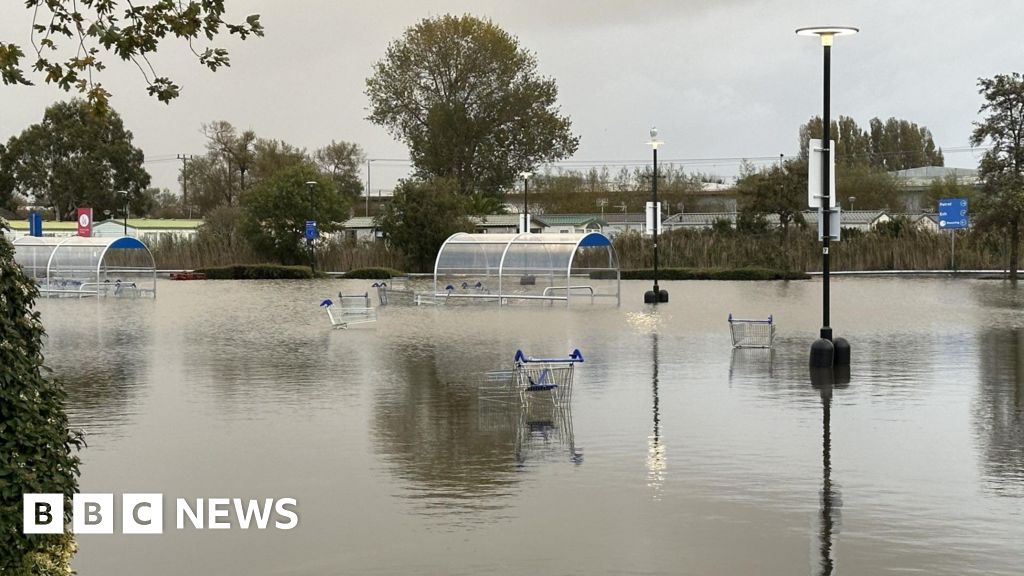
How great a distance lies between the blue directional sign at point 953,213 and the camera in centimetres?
5661

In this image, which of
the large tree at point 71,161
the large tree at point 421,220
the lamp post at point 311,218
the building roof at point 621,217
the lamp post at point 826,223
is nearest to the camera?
the lamp post at point 826,223

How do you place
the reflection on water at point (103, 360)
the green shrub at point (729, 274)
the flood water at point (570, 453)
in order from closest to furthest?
the flood water at point (570, 453) → the reflection on water at point (103, 360) → the green shrub at point (729, 274)

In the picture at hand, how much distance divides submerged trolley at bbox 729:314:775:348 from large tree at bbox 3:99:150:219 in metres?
97.7

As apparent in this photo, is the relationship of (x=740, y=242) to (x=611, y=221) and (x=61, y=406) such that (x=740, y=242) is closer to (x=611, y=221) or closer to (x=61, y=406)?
(x=611, y=221)

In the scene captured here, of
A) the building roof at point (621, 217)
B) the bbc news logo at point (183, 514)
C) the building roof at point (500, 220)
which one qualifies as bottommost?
the bbc news logo at point (183, 514)

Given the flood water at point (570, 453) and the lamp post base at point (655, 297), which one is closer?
the flood water at point (570, 453)

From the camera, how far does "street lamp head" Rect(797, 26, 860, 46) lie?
1789 centimetres

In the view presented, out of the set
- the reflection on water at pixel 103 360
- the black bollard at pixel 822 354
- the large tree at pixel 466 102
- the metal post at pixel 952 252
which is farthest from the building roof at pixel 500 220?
the black bollard at pixel 822 354

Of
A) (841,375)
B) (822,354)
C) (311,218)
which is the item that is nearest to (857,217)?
(311,218)

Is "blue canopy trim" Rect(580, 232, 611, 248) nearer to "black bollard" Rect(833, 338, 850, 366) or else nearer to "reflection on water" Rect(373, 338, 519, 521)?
"black bollard" Rect(833, 338, 850, 366)

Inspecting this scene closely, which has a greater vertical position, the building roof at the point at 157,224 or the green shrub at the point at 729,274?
the building roof at the point at 157,224

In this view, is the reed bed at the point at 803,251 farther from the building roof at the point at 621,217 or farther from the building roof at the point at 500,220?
the building roof at the point at 621,217

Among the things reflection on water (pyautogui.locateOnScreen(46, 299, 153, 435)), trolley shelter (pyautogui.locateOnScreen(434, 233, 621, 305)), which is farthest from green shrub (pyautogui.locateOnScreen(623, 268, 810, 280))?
reflection on water (pyautogui.locateOnScreen(46, 299, 153, 435))

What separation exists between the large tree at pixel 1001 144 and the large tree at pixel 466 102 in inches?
1651
